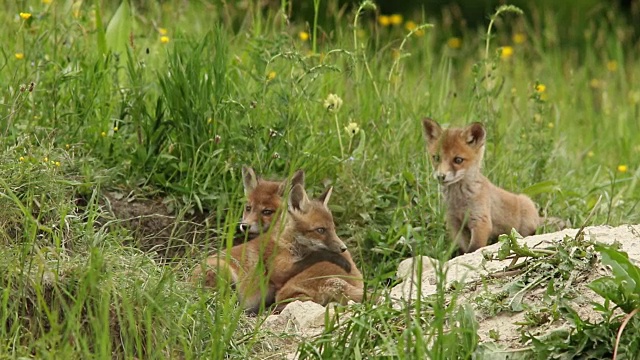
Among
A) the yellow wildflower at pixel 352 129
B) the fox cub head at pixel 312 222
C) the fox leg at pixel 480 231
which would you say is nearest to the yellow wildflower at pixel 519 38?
the fox leg at pixel 480 231

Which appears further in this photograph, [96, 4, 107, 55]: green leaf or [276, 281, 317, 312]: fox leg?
[96, 4, 107, 55]: green leaf

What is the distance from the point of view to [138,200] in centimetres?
641

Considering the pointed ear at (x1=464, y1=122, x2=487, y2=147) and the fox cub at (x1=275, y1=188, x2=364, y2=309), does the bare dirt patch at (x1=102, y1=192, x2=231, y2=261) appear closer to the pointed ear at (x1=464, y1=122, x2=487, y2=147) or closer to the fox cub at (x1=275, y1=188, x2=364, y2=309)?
the fox cub at (x1=275, y1=188, x2=364, y2=309)

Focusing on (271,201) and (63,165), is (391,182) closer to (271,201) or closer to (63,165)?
(271,201)

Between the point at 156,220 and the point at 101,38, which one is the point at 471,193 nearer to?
the point at 156,220

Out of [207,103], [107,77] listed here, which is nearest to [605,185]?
[207,103]

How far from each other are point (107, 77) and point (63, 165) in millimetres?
1044

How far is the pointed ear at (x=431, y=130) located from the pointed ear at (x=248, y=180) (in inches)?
46.0

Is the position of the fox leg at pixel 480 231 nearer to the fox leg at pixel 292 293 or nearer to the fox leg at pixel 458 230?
the fox leg at pixel 458 230

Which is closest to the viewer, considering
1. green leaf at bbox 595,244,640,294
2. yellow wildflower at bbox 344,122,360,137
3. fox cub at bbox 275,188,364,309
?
green leaf at bbox 595,244,640,294

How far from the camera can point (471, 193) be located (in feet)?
22.7

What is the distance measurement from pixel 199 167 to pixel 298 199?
696mm

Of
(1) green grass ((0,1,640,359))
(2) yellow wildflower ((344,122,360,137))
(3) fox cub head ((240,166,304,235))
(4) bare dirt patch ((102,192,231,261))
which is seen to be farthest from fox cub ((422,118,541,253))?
(4) bare dirt patch ((102,192,231,261))

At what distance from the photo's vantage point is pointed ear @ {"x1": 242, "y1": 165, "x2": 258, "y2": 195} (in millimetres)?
6250
